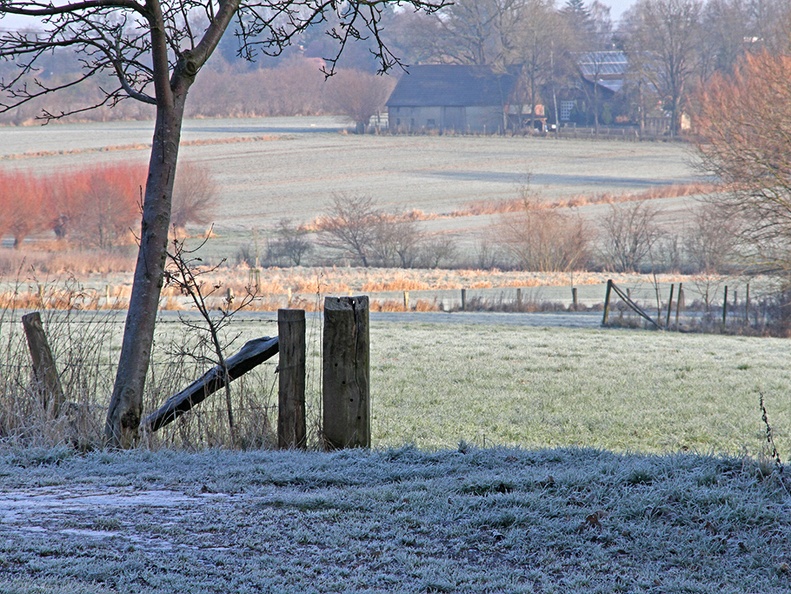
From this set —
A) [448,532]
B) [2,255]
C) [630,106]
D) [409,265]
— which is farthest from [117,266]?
[630,106]

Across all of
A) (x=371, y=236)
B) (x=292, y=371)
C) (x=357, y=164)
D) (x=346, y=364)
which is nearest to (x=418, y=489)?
(x=346, y=364)

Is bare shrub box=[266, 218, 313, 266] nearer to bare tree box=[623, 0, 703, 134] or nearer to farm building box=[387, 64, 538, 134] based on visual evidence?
farm building box=[387, 64, 538, 134]

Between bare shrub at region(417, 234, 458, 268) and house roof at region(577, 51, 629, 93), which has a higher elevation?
house roof at region(577, 51, 629, 93)

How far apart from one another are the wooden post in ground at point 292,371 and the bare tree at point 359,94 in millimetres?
82679

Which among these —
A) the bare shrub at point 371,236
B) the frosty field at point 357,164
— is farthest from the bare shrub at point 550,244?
the bare shrub at point 371,236

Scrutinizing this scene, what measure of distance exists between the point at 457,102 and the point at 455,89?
1.92 meters

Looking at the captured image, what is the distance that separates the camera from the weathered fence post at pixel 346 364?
551 centimetres

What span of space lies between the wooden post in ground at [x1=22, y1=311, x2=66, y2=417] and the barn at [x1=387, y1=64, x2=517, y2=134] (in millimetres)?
86635

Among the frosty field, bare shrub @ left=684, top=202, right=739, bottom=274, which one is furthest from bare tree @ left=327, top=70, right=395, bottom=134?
bare shrub @ left=684, top=202, right=739, bottom=274

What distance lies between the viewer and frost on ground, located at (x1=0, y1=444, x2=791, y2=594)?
3.39 metres

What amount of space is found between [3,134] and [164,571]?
8200 centimetres

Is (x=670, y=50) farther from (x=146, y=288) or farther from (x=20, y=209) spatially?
(x=146, y=288)

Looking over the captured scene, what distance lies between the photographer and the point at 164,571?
339cm

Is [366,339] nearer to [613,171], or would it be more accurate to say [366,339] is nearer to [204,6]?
[204,6]
